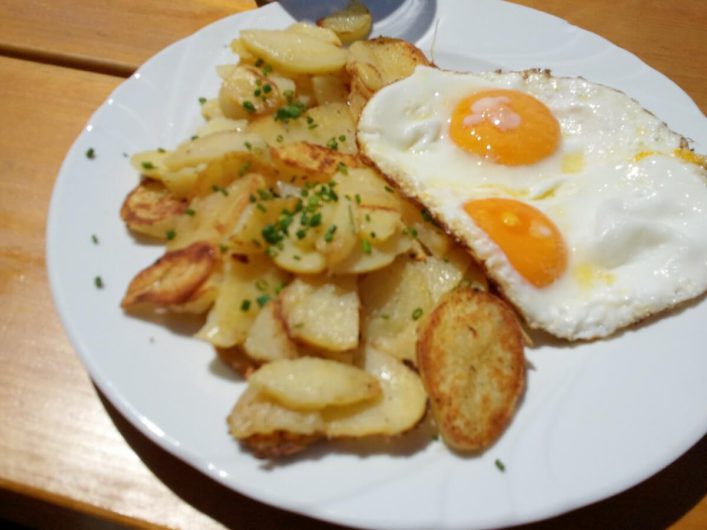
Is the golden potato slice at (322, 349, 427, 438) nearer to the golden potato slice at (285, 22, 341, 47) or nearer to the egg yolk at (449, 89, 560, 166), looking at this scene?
the egg yolk at (449, 89, 560, 166)

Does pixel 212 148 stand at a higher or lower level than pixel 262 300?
higher

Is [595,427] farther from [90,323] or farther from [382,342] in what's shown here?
[90,323]

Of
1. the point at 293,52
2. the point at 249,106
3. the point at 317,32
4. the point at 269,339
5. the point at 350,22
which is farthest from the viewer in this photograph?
the point at 350,22

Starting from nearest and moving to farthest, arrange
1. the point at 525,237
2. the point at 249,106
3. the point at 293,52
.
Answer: the point at 525,237 < the point at 249,106 < the point at 293,52

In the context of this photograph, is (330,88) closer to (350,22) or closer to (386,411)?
(350,22)

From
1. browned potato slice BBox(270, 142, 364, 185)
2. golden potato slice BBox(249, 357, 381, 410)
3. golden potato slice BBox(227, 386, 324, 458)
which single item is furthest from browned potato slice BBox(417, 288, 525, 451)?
browned potato slice BBox(270, 142, 364, 185)

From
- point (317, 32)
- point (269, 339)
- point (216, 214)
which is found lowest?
point (269, 339)

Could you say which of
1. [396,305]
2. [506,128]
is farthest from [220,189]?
[506,128]

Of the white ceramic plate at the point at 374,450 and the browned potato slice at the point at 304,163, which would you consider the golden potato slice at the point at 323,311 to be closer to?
the white ceramic plate at the point at 374,450
